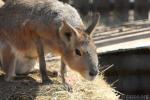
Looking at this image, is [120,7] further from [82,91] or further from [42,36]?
[42,36]

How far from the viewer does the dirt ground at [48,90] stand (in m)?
8.82

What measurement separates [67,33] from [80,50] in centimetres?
32

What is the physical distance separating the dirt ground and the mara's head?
15.7 inches

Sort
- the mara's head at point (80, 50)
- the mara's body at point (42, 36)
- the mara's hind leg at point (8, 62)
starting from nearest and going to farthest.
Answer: the mara's head at point (80, 50)
the mara's body at point (42, 36)
the mara's hind leg at point (8, 62)

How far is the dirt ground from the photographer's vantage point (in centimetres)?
882

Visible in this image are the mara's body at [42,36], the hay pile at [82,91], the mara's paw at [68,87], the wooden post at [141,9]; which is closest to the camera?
the mara's body at [42,36]

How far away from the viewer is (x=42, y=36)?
29.8ft

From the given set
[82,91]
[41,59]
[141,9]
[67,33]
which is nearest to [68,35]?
[67,33]

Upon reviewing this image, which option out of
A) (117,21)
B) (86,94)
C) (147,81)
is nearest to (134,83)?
(147,81)

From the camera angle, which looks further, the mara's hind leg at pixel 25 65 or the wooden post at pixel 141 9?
the wooden post at pixel 141 9

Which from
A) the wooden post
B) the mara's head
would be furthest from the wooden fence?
the mara's head

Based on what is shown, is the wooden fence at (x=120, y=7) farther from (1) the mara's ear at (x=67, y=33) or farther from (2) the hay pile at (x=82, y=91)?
(1) the mara's ear at (x=67, y=33)

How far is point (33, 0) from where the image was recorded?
31.3 feet

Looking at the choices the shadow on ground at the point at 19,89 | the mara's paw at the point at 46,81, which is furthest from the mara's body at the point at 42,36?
the mara's paw at the point at 46,81
